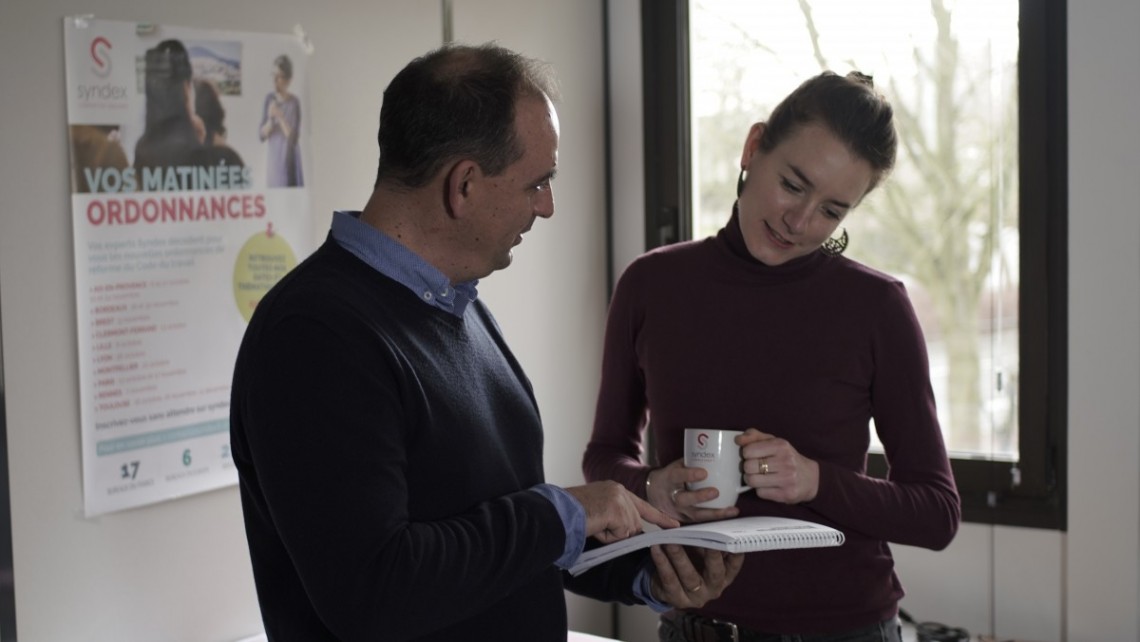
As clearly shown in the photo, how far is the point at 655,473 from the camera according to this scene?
1.69 m

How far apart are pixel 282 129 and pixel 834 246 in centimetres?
109

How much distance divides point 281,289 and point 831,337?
868mm

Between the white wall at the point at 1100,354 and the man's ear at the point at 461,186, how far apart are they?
172cm

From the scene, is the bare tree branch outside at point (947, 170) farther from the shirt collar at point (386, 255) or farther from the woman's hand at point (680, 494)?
the shirt collar at point (386, 255)

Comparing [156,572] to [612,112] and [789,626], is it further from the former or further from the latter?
[612,112]

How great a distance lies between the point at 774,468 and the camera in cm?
156

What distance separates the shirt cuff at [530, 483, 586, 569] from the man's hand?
0.05 ft

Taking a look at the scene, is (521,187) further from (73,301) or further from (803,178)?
(73,301)

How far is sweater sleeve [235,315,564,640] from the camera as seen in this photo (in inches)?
41.3

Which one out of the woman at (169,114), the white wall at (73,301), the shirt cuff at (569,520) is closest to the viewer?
the shirt cuff at (569,520)

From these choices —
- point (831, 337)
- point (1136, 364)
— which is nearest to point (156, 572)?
point (831, 337)

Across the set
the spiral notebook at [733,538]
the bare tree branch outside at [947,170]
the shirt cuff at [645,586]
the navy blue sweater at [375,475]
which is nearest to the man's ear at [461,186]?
the navy blue sweater at [375,475]

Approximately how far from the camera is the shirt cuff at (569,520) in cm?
120

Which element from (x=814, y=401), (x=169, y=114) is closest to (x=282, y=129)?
(x=169, y=114)
